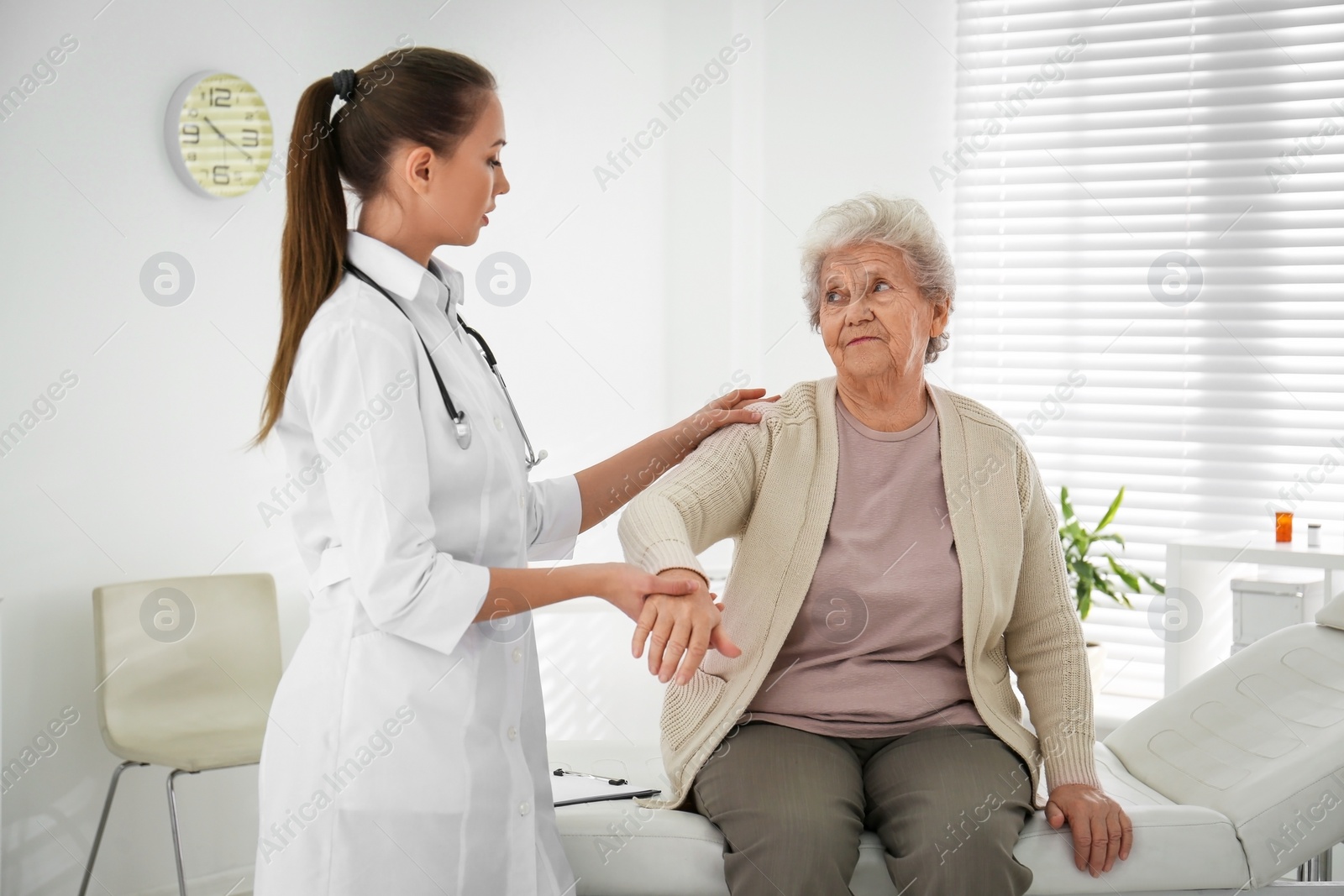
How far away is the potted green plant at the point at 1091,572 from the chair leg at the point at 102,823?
251cm

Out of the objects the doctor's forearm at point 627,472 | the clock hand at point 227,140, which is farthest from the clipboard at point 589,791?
the clock hand at point 227,140

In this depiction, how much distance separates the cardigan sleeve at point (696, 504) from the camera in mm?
1413

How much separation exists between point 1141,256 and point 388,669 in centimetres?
304

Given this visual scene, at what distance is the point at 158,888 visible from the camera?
2.73m

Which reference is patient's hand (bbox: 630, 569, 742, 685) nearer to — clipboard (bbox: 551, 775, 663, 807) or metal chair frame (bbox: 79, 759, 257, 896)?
clipboard (bbox: 551, 775, 663, 807)

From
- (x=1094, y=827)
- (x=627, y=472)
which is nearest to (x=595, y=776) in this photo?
(x=627, y=472)

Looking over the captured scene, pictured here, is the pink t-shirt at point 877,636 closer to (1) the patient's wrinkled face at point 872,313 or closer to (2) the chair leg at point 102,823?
(1) the patient's wrinkled face at point 872,313

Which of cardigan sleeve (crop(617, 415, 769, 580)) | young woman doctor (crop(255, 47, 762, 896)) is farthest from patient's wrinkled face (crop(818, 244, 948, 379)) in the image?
young woman doctor (crop(255, 47, 762, 896))

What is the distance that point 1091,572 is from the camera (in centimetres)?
322

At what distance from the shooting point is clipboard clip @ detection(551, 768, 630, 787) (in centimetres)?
177

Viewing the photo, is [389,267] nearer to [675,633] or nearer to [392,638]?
[392,638]

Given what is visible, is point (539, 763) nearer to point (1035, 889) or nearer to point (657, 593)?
point (657, 593)

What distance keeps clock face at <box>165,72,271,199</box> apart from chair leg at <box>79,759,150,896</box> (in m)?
1.43

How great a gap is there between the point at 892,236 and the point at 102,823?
7.04 ft
